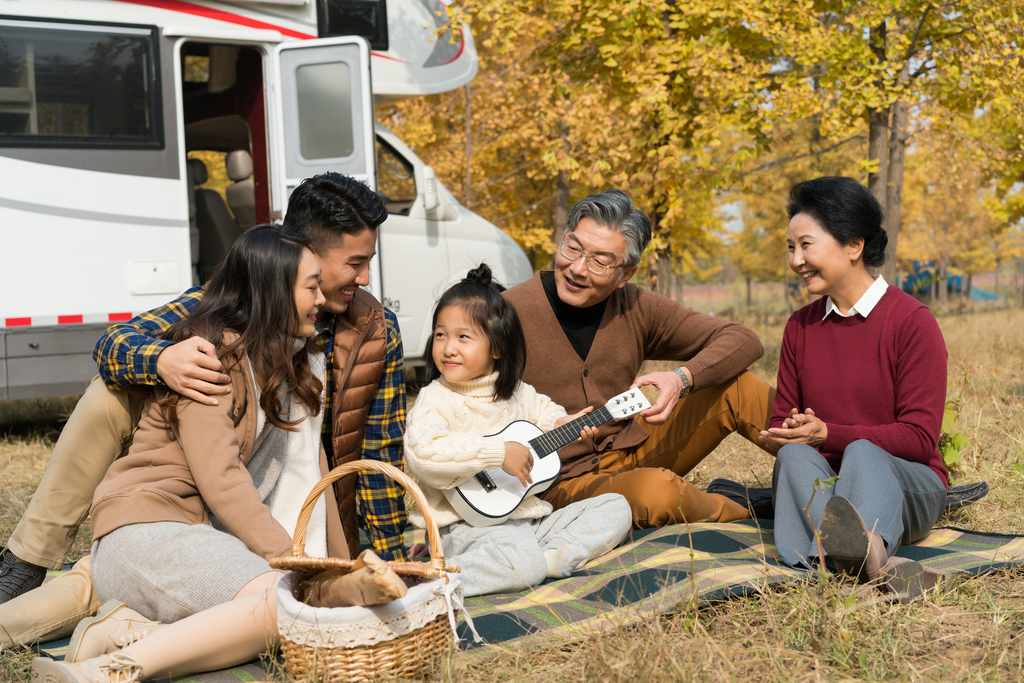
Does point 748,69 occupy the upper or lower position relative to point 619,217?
upper

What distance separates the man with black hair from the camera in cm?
242

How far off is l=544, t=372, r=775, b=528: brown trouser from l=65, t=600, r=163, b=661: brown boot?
1.56 m

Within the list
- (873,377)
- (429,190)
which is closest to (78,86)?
(429,190)

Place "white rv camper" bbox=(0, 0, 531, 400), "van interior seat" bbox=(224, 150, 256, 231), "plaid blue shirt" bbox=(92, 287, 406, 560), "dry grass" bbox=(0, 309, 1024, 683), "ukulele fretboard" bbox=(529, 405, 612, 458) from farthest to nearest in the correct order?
"van interior seat" bbox=(224, 150, 256, 231) → "white rv camper" bbox=(0, 0, 531, 400) → "ukulele fretboard" bbox=(529, 405, 612, 458) → "plaid blue shirt" bbox=(92, 287, 406, 560) → "dry grass" bbox=(0, 309, 1024, 683)

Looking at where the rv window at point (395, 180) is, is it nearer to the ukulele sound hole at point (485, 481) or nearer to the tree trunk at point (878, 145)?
the tree trunk at point (878, 145)

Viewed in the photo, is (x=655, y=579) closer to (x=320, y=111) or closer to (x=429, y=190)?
(x=320, y=111)

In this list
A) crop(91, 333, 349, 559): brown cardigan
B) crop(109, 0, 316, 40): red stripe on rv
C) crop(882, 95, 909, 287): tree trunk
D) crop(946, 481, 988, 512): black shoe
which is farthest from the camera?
crop(882, 95, 909, 287): tree trunk

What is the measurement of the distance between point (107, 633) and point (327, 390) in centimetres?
104

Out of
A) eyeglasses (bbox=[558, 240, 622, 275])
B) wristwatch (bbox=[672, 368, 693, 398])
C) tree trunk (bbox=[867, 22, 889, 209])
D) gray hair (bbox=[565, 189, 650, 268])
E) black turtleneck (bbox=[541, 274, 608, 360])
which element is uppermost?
tree trunk (bbox=[867, 22, 889, 209])

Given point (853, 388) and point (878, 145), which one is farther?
point (878, 145)

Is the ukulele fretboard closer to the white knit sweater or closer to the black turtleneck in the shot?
the white knit sweater

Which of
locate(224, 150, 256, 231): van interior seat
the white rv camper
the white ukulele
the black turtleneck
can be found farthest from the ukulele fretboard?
locate(224, 150, 256, 231): van interior seat

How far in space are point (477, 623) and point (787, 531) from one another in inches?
38.5

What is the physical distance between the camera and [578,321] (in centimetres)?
347
